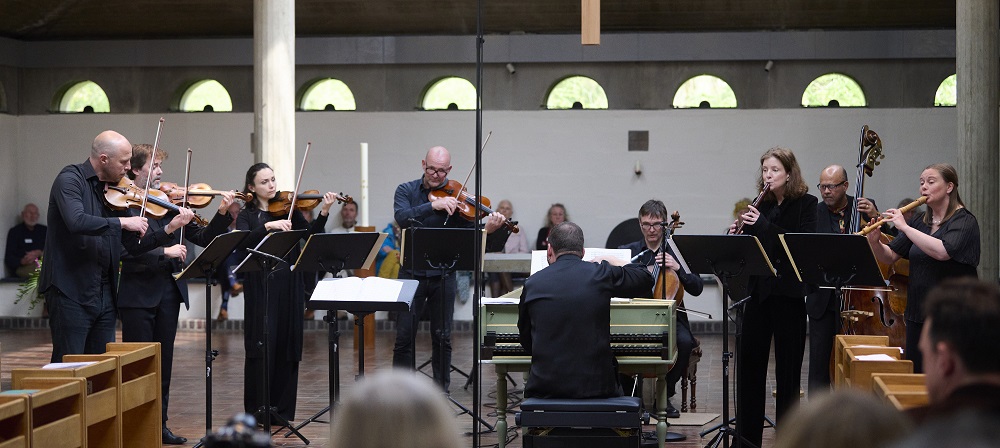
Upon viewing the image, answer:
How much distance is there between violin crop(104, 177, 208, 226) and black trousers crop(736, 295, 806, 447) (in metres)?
3.16

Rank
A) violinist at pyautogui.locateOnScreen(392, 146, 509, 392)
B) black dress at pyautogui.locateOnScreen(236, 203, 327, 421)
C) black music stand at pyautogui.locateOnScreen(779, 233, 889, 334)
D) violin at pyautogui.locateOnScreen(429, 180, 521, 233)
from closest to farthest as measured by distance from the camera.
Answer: black music stand at pyautogui.locateOnScreen(779, 233, 889, 334)
black dress at pyautogui.locateOnScreen(236, 203, 327, 421)
violinist at pyautogui.locateOnScreen(392, 146, 509, 392)
violin at pyautogui.locateOnScreen(429, 180, 521, 233)

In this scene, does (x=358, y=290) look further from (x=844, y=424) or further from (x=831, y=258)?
(x=844, y=424)

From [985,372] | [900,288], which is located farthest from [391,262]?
[985,372]

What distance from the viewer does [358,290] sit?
5836mm

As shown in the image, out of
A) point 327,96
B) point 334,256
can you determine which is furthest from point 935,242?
point 327,96

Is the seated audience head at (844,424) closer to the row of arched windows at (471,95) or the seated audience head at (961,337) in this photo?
the seated audience head at (961,337)

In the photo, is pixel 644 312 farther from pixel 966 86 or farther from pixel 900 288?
pixel 966 86

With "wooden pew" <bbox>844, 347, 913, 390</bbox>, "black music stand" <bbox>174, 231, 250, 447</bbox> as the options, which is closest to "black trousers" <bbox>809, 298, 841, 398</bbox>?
"wooden pew" <bbox>844, 347, 913, 390</bbox>

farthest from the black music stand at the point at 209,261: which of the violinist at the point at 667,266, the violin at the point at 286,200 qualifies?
the violinist at the point at 667,266

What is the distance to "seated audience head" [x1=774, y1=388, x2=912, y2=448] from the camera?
1.94 metres

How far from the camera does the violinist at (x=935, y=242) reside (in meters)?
5.43

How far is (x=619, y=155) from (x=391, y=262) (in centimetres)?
312

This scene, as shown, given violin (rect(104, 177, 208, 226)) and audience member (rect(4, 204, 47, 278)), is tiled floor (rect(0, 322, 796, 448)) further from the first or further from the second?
violin (rect(104, 177, 208, 226))

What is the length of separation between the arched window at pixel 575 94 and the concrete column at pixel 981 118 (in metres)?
5.38
